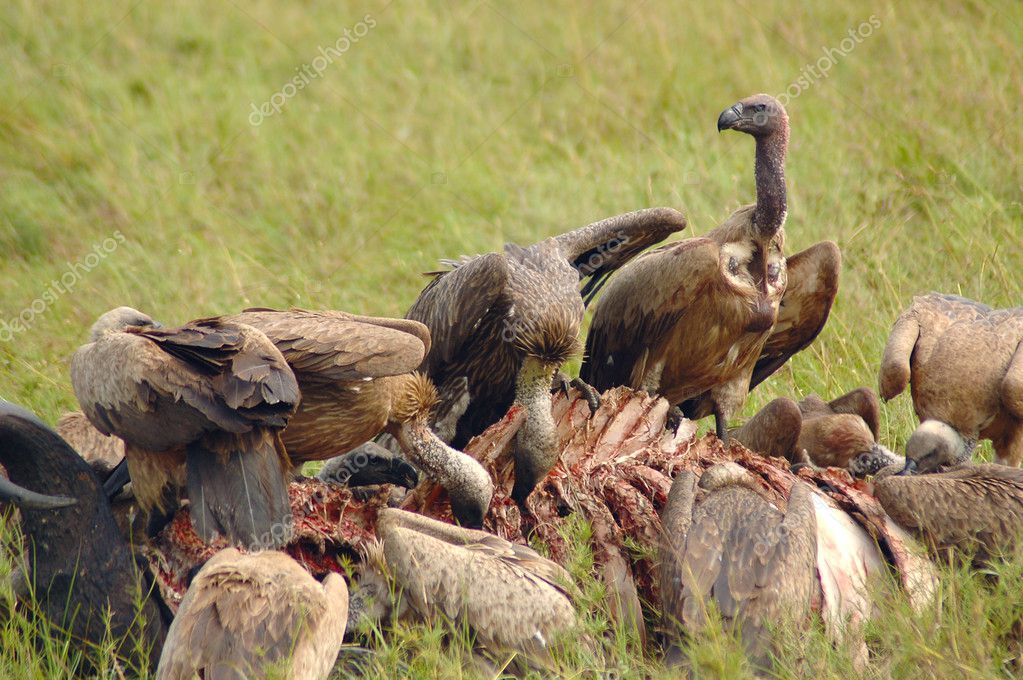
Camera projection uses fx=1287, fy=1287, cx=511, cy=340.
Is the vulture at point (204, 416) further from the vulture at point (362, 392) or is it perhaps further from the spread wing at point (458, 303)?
the spread wing at point (458, 303)

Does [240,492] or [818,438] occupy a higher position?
[240,492]

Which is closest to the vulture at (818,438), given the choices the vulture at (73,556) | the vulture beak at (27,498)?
the vulture at (73,556)

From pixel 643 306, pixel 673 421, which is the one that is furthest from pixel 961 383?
pixel 643 306

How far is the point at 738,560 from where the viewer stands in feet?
12.7

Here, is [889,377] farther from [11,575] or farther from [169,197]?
[169,197]

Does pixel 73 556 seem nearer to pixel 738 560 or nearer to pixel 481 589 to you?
pixel 481 589

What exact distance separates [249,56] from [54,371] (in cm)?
398

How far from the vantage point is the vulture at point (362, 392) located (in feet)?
14.6

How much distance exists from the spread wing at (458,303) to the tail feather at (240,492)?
1418 millimetres

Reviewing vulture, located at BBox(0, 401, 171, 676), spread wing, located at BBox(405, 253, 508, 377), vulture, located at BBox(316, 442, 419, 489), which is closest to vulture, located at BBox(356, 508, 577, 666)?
vulture, located at BBox(0, 401, 171, 676)

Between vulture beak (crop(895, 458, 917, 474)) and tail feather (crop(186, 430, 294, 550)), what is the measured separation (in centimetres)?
247

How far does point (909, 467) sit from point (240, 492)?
2650 millimetres

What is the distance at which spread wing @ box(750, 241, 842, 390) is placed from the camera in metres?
5.94

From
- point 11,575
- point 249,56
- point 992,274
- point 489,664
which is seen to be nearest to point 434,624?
point 489,664
